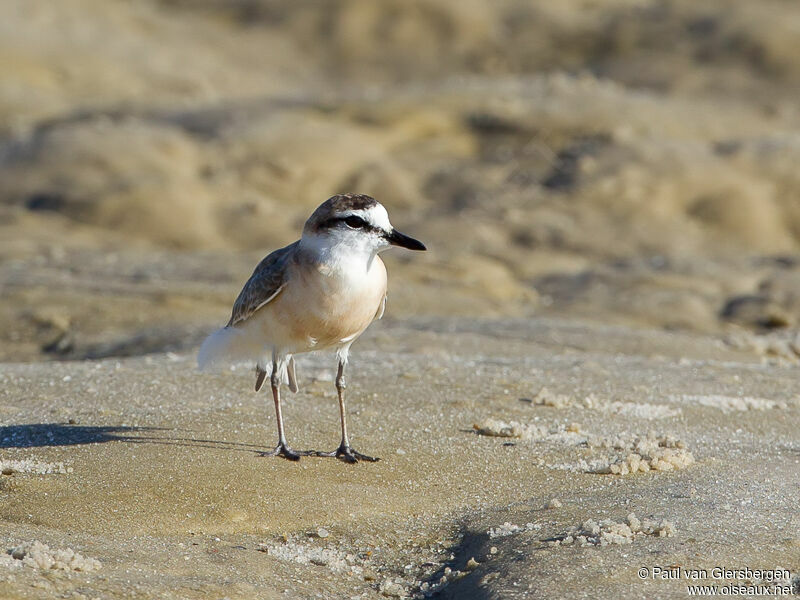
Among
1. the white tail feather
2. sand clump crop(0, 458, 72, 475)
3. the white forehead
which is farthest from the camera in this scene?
→ the white tail feather

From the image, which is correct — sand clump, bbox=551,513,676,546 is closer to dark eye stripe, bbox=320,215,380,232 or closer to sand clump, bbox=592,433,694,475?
sand clump, bbox=592,433,694,475

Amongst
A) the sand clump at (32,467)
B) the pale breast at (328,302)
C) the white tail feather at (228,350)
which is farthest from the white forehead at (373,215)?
the sand clump at (32,467)

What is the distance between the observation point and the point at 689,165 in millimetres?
17219

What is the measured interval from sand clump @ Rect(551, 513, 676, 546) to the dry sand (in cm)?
2

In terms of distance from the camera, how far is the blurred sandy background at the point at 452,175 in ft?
43.4

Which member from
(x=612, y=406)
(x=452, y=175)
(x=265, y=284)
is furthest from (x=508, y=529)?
(x=452, y=175)

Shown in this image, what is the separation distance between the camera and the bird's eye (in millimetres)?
5262

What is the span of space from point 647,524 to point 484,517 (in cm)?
81

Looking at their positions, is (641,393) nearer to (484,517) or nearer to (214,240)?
(484,517)

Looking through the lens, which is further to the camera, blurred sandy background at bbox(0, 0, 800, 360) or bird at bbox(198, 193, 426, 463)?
blurred sandy background at bbox(0, 0, 800, 360)

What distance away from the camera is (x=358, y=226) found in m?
5.27

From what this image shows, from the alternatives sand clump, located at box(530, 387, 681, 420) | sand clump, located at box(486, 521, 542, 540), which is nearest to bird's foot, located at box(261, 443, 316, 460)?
sand clump, located at box(486, 521, 542, 540)

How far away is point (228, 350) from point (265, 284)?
72 centimetres

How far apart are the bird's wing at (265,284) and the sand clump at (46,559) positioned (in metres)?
1.83
